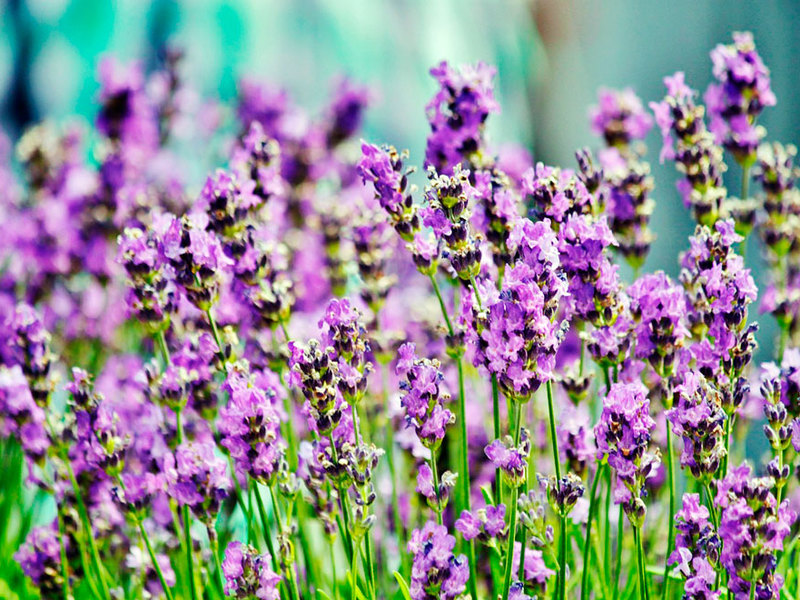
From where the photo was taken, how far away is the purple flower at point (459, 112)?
3.60ft

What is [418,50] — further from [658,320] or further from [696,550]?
[696,550]

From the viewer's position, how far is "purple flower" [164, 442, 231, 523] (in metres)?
0.93

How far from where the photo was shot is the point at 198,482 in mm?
934

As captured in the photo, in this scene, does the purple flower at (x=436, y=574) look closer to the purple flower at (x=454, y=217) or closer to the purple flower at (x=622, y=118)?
the purple flower at (x=454, y=217)

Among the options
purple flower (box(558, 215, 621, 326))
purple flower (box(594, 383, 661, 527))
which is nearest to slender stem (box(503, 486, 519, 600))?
purple flower (box(594, 383, 661, 527))

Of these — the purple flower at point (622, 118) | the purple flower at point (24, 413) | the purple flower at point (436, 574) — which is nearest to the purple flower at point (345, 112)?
the purple flower at point (622, 118)

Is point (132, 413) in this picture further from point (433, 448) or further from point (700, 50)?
point (700, 50)

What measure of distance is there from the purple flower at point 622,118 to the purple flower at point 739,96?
15 cm

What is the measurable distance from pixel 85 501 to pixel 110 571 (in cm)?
19

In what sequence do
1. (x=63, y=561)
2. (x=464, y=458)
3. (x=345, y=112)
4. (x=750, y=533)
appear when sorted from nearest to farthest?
1. (x=750, y=533)
2. (x=464, y=458)
3. (x=63, y=561)
4. (x=345, y=112)

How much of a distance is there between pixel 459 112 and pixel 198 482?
54cm

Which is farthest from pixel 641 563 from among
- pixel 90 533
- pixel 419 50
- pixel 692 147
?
pixel 419 50

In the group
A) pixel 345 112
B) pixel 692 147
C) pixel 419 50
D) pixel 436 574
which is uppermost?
pixel 419 50

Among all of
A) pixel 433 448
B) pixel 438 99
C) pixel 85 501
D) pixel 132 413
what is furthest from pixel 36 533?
pixel 438 99
